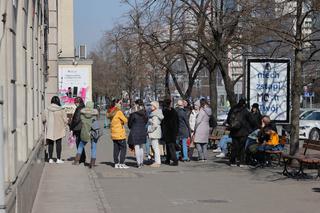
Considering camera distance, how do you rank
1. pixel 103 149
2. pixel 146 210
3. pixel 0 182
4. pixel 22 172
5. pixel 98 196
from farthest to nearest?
pixel 103 149, pixel 98 196, pixel 146 210, pixel 22 172, pixel 0 182

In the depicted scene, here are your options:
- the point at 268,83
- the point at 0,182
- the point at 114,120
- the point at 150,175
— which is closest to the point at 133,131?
the point at 114,120

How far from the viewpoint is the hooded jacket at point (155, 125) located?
17.3m

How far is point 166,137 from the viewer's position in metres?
17.6

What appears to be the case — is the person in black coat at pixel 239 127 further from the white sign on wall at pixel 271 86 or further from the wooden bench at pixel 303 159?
the white sign on wall at pixel 271 86

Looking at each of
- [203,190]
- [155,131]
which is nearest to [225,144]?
[155,131]

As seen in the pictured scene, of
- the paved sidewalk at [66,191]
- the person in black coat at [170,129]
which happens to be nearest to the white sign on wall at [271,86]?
the person in black coat at [170,129]

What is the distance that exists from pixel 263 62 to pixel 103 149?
27.9 ft

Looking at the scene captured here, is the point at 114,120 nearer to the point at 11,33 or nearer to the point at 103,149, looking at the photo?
the point at 103,149

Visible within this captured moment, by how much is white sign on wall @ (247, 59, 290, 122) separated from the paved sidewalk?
18.6 feet

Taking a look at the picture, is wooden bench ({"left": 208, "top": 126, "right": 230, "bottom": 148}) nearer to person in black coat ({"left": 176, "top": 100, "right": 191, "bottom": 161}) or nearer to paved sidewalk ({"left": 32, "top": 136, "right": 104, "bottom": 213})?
person in black coat ({"left": 176, "top": 100, "right": 191, "bottom": 161})

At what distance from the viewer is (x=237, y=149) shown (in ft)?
56.5

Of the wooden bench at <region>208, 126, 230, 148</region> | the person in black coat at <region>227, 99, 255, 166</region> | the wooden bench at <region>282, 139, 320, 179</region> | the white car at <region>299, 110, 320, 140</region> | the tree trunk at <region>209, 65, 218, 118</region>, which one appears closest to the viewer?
the wooden bench at <region>282, 139, 320, 179</region>

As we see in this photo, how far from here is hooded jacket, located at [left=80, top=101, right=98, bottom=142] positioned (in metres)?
16.8

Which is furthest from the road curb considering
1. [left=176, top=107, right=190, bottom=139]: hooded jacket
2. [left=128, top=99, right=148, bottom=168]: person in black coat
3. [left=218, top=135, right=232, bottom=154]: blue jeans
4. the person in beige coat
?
[left=218, top=135, right=232, bottom=154]: blue jeans
